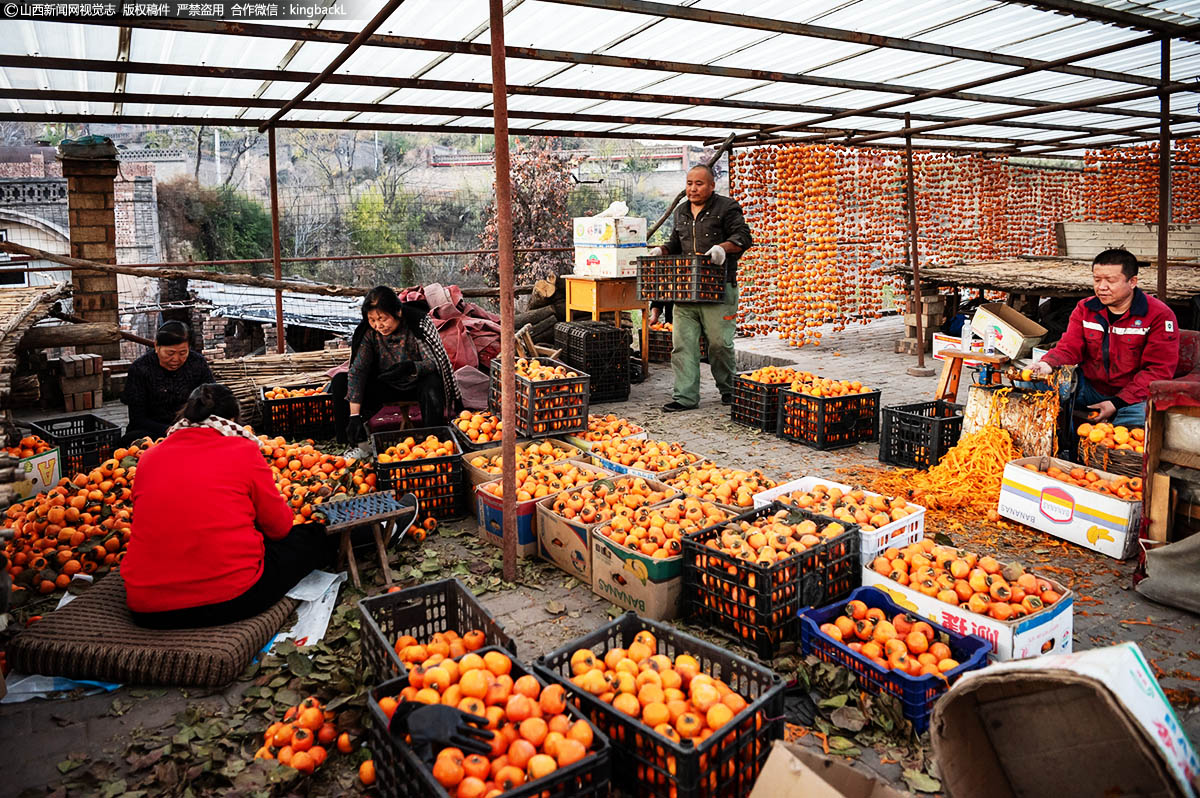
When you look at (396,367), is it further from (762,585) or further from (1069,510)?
(1069,510)

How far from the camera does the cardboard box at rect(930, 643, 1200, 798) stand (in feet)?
5.56

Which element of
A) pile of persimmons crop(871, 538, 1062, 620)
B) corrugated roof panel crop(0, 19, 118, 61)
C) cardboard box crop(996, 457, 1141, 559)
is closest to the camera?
pile of persimmons crop(871, 538, 1062, 620)

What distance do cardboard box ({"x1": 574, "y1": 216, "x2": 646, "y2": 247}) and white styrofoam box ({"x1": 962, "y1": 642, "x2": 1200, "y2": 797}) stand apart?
765cm

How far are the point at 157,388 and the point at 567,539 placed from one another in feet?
12.4

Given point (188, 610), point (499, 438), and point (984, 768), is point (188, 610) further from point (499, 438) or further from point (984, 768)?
point (984, 768)

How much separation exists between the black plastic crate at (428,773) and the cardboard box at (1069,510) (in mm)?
3614

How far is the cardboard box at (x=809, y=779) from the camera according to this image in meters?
1.94

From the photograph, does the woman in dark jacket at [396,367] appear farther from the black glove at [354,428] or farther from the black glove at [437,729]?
the black glove at [437,729]

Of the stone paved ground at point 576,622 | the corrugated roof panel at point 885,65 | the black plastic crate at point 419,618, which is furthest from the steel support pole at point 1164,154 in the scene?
the black plastic crate at point 419,618

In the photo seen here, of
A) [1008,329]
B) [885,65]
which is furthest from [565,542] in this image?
[885,65]

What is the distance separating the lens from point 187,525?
3.34 metres

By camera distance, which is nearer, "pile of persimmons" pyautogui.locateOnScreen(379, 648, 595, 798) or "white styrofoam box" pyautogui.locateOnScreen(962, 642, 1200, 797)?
"white styrofoam box" pyautogui.locateOnScreen(962, 642, 1200, 797)

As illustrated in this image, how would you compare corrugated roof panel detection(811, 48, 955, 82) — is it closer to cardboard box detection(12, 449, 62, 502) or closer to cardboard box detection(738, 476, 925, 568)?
cardboard box detection(738, 476, 925, 568)

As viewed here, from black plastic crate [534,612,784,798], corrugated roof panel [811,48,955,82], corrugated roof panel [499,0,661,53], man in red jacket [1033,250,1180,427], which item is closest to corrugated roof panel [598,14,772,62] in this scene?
corrugated roof panel [499,0,661,53]
